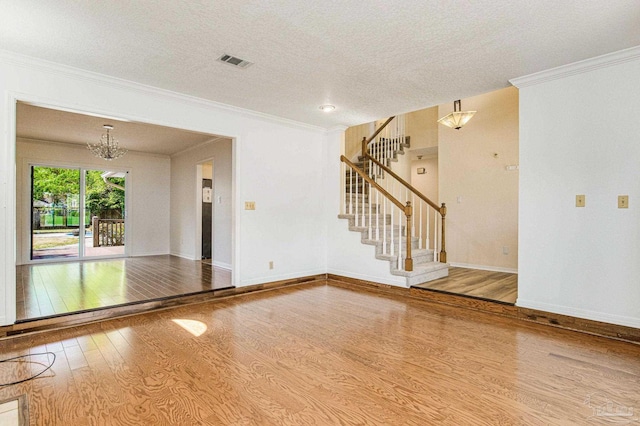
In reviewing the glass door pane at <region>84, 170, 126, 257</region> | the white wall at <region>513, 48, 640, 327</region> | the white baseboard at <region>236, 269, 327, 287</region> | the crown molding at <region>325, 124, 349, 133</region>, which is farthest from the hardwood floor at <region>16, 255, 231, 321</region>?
the white wall at <region>513, 48, 640, 327</region>

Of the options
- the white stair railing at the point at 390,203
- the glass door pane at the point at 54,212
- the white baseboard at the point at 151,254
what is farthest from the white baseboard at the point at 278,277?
the glass door pane at the point at 54,212

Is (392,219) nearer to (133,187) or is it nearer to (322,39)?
(322,39)

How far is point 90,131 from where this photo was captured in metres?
6.05

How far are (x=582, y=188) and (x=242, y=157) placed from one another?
3911 millimetres

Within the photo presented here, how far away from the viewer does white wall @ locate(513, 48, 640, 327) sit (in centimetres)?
293

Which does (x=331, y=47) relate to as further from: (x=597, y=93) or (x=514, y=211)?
(x=514, y=211)

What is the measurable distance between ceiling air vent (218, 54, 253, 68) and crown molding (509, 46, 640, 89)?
273 centimetres

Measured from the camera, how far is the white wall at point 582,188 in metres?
2.93

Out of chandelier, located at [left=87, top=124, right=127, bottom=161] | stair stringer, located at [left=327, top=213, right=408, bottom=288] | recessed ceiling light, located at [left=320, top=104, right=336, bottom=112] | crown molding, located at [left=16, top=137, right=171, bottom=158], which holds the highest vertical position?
crown molding, located at [left=16, top=137, right=171, bottom=158]

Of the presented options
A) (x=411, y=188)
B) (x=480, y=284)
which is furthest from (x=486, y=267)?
(x=411, y=188)

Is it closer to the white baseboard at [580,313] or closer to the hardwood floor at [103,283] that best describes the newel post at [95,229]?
the hardwood floor at [103,283]

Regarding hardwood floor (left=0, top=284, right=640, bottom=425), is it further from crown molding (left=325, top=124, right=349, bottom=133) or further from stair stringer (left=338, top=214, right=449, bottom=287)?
crown molding (left=325, top=124, right=349, bottom=133)

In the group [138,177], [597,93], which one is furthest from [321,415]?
[138,177]

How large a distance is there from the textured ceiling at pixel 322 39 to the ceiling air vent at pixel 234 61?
7cm
